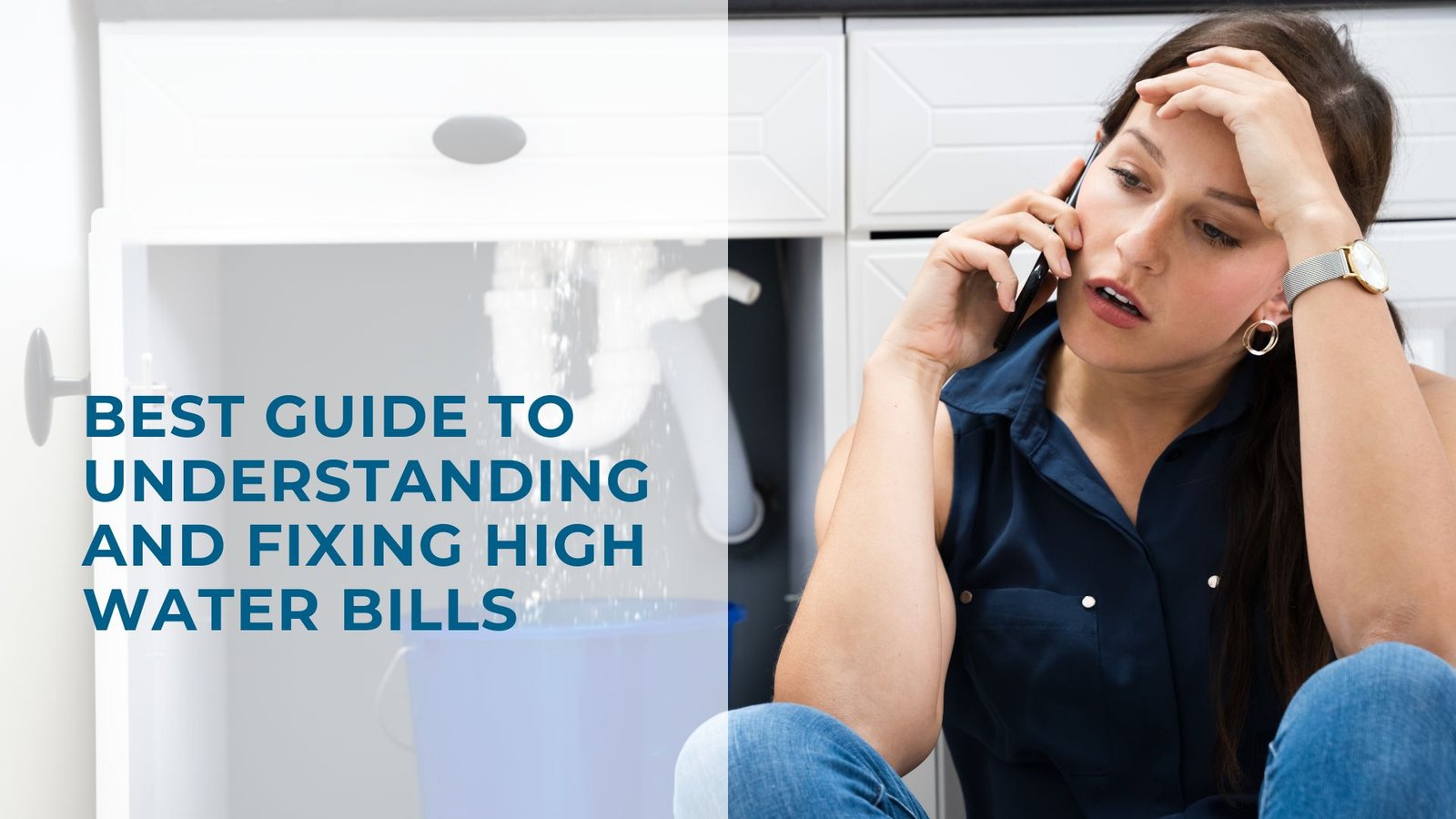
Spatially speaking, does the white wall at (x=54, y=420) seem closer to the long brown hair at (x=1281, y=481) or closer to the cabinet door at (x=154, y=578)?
the cabinet door at (x=154, y=578)

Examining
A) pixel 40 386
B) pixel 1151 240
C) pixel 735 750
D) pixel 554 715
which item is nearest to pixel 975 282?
pixel 1151 240

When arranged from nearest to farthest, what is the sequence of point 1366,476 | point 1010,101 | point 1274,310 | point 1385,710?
point 1385,710, point 1366,476, point 1274,310, point 1010,101

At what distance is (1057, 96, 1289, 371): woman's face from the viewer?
0.90m

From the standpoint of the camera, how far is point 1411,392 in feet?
2.82

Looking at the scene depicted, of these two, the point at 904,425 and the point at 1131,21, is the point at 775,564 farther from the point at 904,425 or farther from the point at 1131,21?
the point at 1131,21

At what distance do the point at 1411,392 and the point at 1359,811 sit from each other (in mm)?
303

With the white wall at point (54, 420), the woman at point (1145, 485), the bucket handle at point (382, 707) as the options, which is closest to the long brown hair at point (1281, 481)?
the woman at point (1145, 485)

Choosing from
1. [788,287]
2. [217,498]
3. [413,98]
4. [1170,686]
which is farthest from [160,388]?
[1170,686]

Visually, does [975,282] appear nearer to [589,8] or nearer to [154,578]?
[589,8]

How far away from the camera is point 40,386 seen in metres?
1.10

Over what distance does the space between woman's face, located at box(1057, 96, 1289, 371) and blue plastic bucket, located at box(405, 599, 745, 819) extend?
1.64ft

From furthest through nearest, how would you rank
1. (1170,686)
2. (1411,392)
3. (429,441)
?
(429,441) → (1170,686) → (1411,392)

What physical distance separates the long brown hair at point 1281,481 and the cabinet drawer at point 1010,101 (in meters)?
0.22

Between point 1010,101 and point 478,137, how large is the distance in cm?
47
